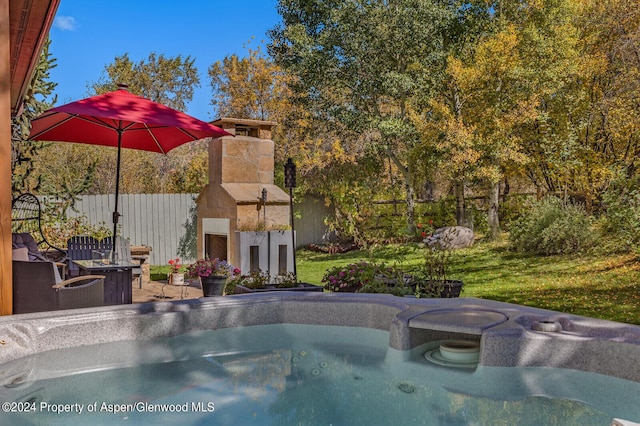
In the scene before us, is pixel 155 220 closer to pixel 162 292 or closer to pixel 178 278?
pixel 178 278

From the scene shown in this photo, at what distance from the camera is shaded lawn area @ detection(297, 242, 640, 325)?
7.53 meters

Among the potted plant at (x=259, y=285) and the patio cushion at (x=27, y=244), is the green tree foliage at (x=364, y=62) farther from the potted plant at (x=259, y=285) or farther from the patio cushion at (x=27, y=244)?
the patio cushion at (x=27, y=244)

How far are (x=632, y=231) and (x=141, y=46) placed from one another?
74.0ft

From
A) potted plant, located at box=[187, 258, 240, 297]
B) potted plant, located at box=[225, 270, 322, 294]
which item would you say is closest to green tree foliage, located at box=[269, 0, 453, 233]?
potted plant, located at box=[187, 258, 240, 297]

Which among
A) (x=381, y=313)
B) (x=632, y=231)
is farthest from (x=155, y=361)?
(x=632, y=231)

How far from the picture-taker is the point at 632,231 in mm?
8719

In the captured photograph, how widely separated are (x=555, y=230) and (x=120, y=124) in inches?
337

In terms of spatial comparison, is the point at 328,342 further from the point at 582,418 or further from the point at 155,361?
the point at 582,418

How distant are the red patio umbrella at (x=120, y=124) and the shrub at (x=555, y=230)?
7658mm

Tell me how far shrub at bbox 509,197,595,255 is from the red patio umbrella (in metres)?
7.66

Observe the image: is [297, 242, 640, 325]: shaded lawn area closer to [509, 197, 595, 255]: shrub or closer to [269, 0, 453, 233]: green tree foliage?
[509, 197, 595, 255]: shrub

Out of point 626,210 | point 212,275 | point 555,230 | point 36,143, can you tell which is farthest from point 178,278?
point 555,230

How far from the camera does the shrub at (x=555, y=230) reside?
Result: 11.3 meters

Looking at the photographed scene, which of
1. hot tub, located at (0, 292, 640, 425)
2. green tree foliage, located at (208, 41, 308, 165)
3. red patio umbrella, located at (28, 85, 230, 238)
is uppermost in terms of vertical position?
green tree foliage, located at (208, 41, 308, 165)
